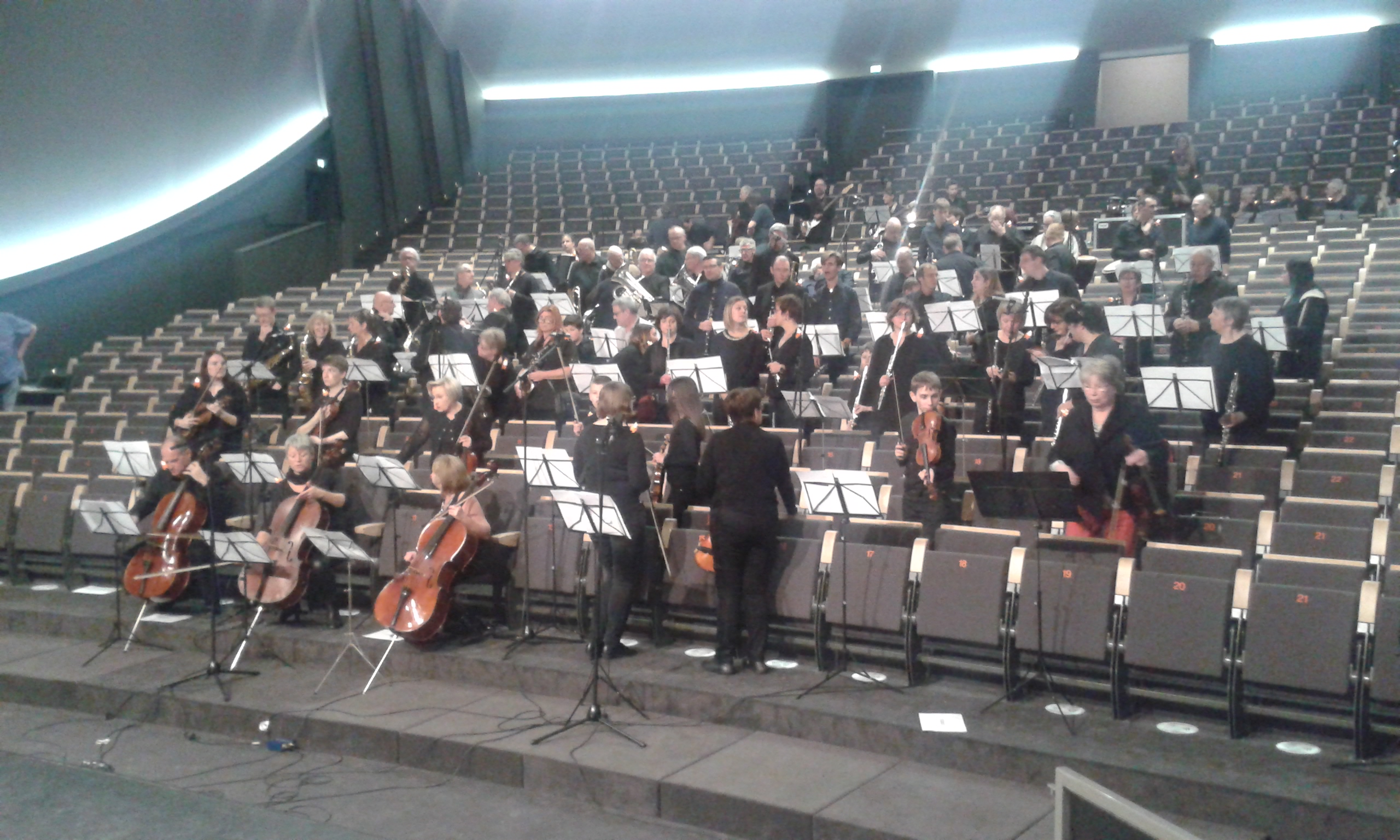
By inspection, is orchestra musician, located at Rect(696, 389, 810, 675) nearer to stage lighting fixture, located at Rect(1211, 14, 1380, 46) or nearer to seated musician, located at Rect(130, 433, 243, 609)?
seated musician, located at Rect(130, 433, 243, 609)

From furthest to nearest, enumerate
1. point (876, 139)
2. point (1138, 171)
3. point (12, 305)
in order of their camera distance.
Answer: point (876, 139), point (1138, 171), point (12, 305)

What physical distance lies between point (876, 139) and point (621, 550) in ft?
44.7

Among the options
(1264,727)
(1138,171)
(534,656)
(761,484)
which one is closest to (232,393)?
Result: (534,656)

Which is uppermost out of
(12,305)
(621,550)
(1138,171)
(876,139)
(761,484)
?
(876,139)

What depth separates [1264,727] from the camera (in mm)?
4266

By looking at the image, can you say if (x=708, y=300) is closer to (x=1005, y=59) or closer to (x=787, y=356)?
(x=787, y=356)

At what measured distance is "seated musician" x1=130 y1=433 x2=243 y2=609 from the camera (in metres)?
6.46

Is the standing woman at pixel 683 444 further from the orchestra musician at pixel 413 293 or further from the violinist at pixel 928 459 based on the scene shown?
the orchestra musician at pixel 413 293

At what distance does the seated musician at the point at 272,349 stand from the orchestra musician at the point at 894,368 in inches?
185

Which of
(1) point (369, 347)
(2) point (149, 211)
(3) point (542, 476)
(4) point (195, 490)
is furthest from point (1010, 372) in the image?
(2) point (149, 211)

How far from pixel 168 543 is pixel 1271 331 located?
6.59 meters

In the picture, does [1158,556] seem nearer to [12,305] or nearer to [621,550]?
[621,550]

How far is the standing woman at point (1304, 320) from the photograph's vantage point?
7.04 meters

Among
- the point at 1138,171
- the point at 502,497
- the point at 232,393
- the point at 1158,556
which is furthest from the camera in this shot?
the point at 1138,171
